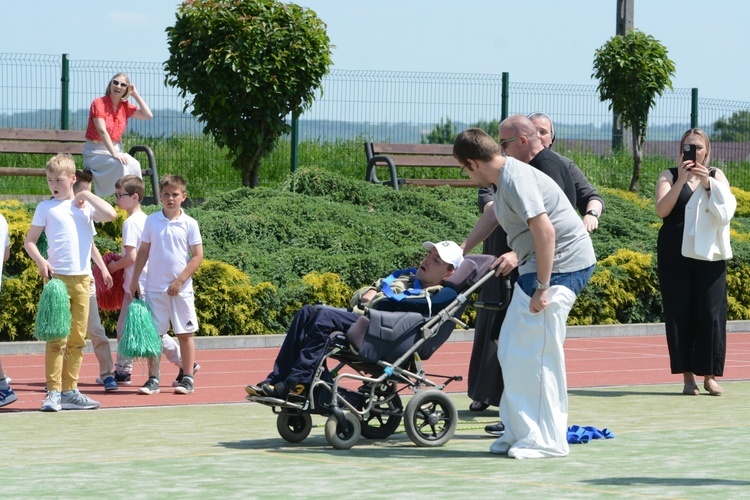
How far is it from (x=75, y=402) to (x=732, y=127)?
21.2 m

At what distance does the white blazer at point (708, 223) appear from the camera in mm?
11227

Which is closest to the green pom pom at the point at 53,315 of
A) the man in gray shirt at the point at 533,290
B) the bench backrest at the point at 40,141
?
the man in gray shirt at the point at 533,290

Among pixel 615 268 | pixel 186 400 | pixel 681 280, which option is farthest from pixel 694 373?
pixel 615 268

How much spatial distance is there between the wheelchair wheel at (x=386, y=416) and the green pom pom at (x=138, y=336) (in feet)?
8.69

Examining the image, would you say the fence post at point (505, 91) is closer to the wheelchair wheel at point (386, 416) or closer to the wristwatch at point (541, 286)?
the wheelchair wheel at point (386, 416)

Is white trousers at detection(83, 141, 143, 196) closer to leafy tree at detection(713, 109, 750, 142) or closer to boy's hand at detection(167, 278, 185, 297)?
boy's hand at detection(167, 278, 185, 297)

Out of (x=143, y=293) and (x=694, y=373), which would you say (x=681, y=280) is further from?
(x=143, y=293)

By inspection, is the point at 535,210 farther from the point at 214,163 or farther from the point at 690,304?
the point at 214,163

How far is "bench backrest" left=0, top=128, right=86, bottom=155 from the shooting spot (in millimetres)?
19406

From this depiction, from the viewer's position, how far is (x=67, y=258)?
33.0 ft

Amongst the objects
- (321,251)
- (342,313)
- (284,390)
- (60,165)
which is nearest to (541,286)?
(342,313)

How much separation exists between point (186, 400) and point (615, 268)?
8.21 metres

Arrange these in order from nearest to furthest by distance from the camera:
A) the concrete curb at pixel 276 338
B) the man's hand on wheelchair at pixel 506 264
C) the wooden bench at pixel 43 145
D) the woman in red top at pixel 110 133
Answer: the man's hand on wheelchair at pixel 506 264 → the concrete curb at pixel 276 338 → the woman in red top at pixel 110 133 → the wooden bench at pixel 43 145

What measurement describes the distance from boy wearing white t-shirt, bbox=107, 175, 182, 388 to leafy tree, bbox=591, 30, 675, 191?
14.6 m
